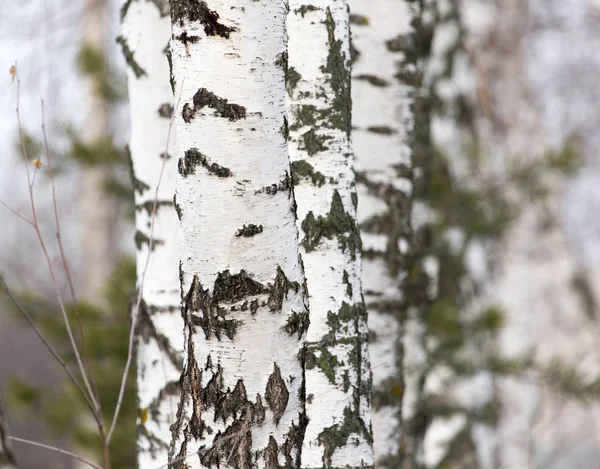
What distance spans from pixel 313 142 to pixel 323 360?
20.6 inches

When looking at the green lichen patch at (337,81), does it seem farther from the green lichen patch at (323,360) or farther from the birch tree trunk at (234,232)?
the green lichen patch at (323,360)

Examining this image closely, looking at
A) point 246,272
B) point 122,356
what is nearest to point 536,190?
point 122,356

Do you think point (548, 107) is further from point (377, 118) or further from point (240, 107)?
point (240, 107)

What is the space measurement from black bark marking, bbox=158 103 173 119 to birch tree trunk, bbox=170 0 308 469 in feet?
2.34

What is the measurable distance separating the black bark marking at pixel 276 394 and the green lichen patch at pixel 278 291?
4.3 inches

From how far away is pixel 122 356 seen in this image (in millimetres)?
3930

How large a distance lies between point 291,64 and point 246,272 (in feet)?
2.21

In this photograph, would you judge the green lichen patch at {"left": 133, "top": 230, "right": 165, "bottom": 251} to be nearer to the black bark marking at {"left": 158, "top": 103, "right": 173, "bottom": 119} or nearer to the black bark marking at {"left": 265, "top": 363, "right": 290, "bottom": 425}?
the black bark marking at {"left": 158, "top": 103, "right": 173, "bottom": 119}

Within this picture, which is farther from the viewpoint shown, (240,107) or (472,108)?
(472,108)

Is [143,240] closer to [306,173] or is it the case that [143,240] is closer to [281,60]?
[306,173]

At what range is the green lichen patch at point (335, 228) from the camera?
1510 millimetres

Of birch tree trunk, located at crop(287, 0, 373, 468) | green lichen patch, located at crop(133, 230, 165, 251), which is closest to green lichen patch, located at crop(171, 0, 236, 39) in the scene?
birch tree trunk, located at crop(287, 0, 373, 468)

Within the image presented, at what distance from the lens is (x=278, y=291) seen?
1.13 metres

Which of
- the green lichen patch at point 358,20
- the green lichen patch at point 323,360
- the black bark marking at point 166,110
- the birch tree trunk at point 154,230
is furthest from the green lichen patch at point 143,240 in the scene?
the green lichen patch at point 358,20
